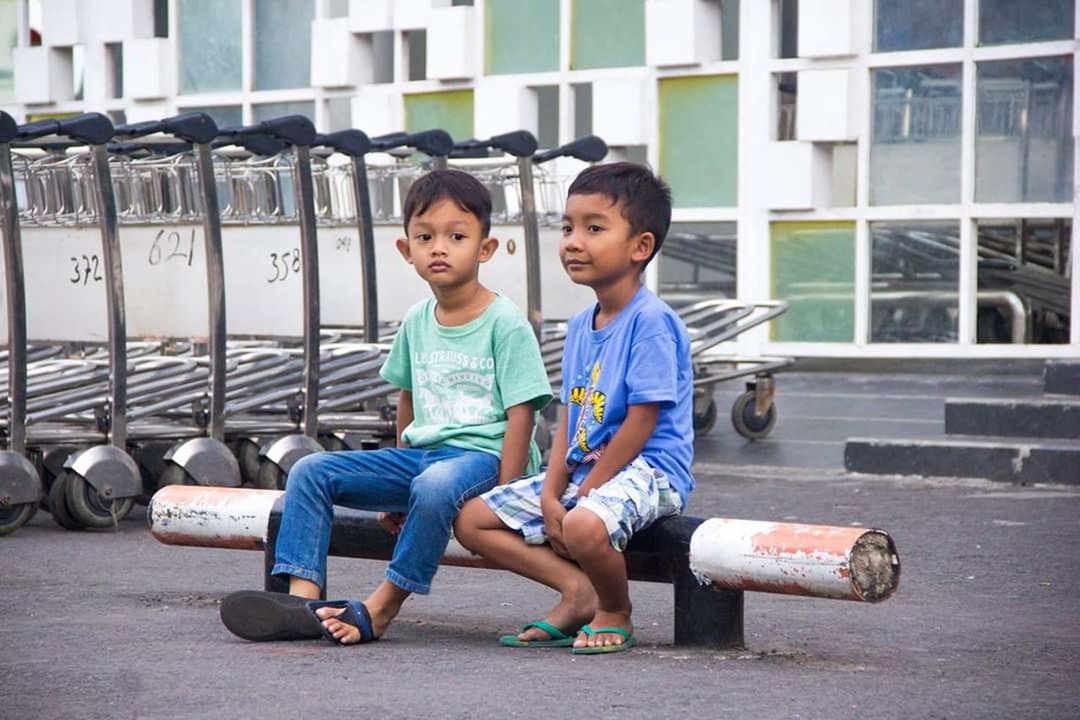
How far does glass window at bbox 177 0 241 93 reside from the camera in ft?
52.1

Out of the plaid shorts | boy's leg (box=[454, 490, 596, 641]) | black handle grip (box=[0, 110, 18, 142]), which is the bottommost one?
boy's leg (box=[454, 490, 596, 641])

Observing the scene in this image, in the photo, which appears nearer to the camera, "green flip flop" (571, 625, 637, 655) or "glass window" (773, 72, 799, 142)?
"green flip flop" (571, 625, 637, 655)

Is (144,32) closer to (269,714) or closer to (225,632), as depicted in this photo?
(225,632)

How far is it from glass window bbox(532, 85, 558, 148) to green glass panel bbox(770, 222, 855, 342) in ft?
6.40

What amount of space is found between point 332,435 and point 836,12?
5.45 m

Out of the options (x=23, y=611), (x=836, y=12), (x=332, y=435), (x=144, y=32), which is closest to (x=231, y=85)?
(x=144, y=32)

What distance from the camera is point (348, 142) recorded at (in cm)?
867

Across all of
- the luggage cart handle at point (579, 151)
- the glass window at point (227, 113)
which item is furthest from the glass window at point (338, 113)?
the luggage cart handle at point (579, 151)

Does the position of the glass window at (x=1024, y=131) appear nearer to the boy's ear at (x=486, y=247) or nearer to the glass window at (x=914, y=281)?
the glass window at (x=914, y=281)

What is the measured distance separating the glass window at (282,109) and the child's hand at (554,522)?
425 inches

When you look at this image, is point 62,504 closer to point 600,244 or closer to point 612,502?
point 600,244

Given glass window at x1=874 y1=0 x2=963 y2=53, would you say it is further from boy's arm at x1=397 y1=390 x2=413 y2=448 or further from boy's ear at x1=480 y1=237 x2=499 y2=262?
boy's arm at x1=397 y1=390 x2=413 y2=448

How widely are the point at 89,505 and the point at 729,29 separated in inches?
285

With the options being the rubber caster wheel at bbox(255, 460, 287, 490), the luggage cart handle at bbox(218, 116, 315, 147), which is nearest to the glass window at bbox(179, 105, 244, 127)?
the luggage cart handle at bbox(218, 116, 315, 147)
